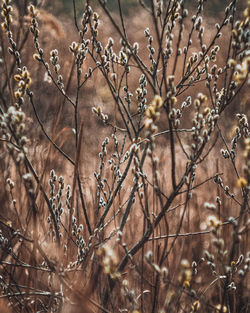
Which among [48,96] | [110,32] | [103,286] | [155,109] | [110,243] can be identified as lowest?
[103,286]

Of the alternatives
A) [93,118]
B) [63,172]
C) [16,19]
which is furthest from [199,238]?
[16,19]

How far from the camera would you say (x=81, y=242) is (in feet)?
4.02

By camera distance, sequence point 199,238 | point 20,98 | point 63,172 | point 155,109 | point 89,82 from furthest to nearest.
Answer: point 89,82 < point 63,172 < point 199,238 < point 20,98 < point 155,109

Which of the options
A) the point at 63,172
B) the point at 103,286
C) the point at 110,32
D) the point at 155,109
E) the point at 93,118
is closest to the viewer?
the point at 155,109

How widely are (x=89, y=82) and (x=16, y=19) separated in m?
1.16

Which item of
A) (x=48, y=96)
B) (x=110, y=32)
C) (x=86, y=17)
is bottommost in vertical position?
(x=86, y=17)

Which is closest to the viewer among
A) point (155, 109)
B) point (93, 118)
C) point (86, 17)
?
point (155, 109)

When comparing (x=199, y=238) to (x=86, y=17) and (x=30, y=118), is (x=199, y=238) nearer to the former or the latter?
(x=86, y=17)

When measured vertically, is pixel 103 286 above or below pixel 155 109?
below

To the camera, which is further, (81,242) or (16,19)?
(16,19)

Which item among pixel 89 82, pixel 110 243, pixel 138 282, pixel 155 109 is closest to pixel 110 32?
pixel 89 82

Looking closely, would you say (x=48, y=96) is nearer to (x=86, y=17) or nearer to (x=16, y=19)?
(x=16, y=19)

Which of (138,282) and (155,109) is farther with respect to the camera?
(138,282)

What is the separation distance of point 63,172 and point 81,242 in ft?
5.13
